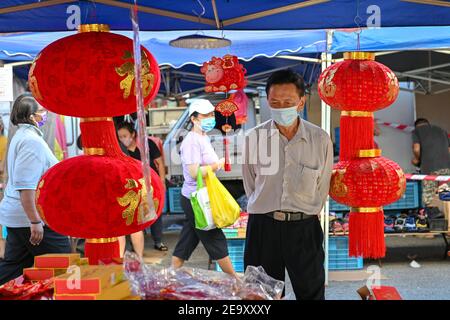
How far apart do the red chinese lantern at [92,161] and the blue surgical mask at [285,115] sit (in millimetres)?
906

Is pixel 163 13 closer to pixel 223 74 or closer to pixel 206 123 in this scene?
pixel 223 74

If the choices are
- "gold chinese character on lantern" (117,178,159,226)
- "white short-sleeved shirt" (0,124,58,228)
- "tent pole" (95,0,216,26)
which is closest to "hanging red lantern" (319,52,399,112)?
"tent pole" (95,0,216,26)

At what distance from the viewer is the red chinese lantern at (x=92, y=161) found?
89.8 inches

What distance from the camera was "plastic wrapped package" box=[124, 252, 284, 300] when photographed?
1853mm

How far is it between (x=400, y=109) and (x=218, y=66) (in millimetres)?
5992

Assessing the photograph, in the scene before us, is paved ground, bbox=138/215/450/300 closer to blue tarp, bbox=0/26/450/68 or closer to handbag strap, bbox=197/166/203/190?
handbag strap, bbox=197/166/203/190

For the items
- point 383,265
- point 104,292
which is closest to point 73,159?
point 104,292

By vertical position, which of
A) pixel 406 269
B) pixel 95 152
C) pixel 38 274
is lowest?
pixel 406 269

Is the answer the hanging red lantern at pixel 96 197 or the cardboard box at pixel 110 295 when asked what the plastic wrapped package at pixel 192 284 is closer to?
the cardboard box at pixel 110 295

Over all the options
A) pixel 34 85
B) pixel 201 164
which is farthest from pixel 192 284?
pixel 201 164

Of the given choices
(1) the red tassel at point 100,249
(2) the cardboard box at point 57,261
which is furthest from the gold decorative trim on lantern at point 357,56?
(2) the cardboard box at point 57,261

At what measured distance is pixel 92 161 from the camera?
2.37 meters

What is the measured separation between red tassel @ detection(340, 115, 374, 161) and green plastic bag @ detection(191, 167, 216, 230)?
89.4 inches

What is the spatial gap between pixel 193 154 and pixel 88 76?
3.21m
